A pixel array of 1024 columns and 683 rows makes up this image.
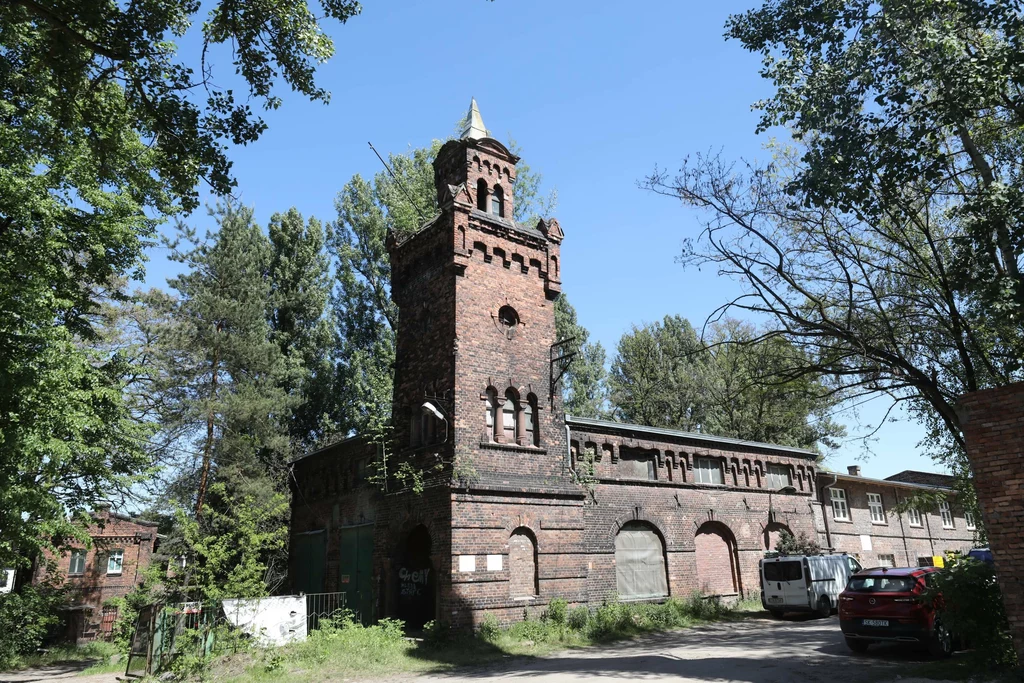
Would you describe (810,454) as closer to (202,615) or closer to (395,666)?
(395,666)

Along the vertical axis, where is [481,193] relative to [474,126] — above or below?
below

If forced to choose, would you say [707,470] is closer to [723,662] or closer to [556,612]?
[556,612]

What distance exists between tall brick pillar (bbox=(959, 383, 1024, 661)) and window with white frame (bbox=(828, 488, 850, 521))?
19.5 m

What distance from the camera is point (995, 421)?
1012 cm

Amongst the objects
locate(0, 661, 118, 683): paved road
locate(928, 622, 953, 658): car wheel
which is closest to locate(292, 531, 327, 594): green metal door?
locate(0, 661, 118, 683): paved road

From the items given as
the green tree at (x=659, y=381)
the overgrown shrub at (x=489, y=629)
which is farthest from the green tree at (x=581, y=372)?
the overgrown shrub at (x=489, y=629)

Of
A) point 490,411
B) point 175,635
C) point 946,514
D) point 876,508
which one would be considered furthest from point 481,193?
point 946,514

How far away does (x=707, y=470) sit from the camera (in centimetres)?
2344

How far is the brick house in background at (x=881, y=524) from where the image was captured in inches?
1100

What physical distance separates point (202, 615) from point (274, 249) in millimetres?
22962

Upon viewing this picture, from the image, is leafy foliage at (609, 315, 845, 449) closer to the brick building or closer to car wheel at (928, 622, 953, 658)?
the brick building

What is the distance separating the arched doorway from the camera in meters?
18.0

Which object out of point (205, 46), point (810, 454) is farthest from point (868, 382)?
point (810, 454)

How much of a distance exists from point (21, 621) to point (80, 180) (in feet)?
43.0
